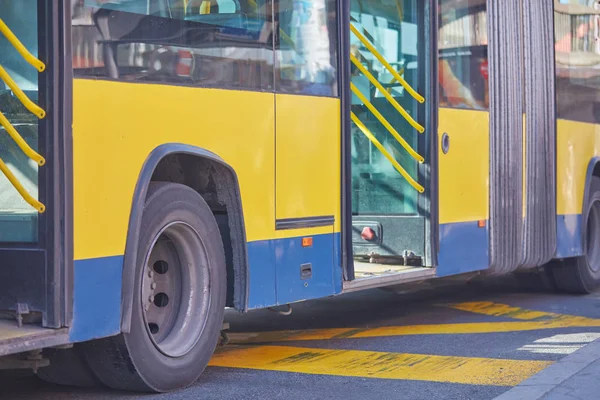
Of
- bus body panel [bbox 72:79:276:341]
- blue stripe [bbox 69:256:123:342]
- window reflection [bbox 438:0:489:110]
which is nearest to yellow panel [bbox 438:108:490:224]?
window reflection [bbox 438:0:489:110]

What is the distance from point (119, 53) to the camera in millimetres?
5395

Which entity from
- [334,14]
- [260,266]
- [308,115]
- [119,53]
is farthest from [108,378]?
[334,14]

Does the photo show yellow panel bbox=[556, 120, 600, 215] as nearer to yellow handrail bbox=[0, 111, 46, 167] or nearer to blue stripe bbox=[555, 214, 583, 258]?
blue stripe bbox=[555, 214, 583, 258]

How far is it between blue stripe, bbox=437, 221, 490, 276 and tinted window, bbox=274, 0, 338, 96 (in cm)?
189

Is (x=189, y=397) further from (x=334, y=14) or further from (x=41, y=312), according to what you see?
(x=334, y=14)

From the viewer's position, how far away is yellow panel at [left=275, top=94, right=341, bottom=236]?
21.8 ft

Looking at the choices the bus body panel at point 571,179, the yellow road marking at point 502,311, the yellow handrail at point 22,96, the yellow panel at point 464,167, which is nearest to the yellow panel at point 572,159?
the bus body panel at point 571,179

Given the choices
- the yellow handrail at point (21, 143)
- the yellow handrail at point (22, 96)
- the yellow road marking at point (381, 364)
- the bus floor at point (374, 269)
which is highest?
the yellow handrail at point (22, 96)

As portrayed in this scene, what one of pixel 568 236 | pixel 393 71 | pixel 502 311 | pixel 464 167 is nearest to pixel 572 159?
pixel 568 236

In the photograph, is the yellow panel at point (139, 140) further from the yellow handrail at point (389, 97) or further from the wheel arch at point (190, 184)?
the yellow handrail at point (389, 97)

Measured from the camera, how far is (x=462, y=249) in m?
8.81

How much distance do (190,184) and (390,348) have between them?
6.52 feet

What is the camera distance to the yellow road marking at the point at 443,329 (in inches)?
311

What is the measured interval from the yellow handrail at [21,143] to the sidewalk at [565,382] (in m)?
2.48
